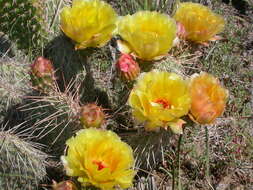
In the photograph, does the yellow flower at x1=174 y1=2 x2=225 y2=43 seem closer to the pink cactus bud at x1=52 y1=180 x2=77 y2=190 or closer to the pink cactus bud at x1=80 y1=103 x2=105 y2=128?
the pink cactus bud at x1=80 y1=103 x2=105 y2=128

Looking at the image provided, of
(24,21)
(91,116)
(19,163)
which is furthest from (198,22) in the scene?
(19,163)

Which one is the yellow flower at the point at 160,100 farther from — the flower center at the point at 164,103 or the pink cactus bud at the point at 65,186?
the pink cactus bud at the point at 65,186

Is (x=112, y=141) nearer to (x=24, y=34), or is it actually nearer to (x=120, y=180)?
(x=120, y=180)

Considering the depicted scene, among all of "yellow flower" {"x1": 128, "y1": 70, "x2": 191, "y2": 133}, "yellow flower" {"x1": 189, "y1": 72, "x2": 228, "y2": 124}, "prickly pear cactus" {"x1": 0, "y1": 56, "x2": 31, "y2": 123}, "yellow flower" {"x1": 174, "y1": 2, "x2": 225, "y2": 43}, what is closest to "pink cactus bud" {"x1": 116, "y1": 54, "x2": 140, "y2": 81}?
"yellow flower" {"x1": 128, "y1": 70, "x2": 191, "y2": 133}

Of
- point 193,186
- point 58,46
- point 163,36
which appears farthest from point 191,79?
point 193,186

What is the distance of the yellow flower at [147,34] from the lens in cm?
152

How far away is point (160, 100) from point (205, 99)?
4.9 inches

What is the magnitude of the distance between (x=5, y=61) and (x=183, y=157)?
0.76 metres

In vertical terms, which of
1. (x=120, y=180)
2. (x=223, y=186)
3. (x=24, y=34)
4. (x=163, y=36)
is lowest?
(x=223, y=186)

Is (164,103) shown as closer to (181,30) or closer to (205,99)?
(205,99)

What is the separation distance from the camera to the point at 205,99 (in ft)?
4.78

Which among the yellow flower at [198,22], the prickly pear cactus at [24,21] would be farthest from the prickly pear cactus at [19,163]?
the yellow flower at [198,22]

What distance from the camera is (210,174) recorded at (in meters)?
2.02

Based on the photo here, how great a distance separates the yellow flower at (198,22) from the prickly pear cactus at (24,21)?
0.47 meters
